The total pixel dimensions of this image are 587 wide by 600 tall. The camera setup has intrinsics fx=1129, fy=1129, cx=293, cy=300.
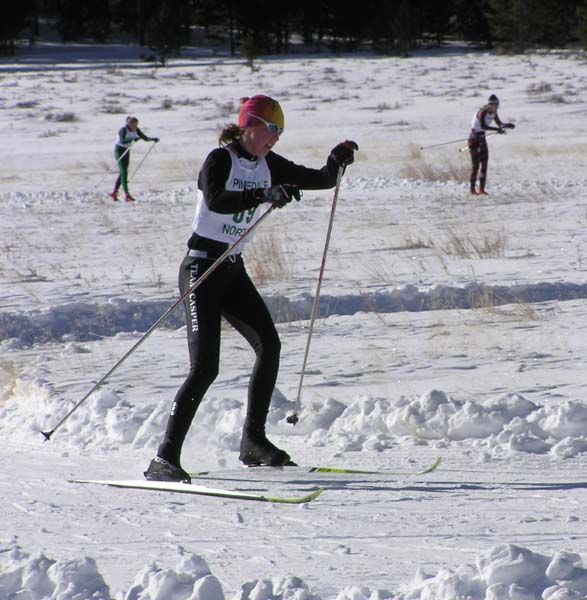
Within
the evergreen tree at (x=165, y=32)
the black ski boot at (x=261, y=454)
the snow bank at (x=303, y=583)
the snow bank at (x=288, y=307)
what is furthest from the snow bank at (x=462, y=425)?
the evergreen tree at (x=165, y=32)

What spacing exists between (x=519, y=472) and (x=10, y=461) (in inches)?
95.4

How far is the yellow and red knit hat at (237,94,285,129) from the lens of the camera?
496cm

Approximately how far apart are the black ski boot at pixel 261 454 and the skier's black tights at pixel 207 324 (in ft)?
1.36

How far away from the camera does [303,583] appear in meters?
3.41

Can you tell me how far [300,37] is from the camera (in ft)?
240

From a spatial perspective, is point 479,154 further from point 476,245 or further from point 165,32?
point 165,32

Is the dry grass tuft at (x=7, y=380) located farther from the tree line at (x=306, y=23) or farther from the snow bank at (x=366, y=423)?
the tree line at (x=306, y=23)

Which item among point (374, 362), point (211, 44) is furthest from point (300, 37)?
point (374, 362)

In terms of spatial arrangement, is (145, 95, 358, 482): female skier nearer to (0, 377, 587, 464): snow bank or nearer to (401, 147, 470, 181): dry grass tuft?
(0, 377, 587, 464): snow bank

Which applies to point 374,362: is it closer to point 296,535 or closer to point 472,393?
point 472,393

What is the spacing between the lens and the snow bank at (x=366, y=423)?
540 centimetres

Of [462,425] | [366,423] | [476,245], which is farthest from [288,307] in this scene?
[462,425]

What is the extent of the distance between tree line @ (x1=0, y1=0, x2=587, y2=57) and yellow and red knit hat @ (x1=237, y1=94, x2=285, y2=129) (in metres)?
51.3

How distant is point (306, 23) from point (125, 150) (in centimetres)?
5027
